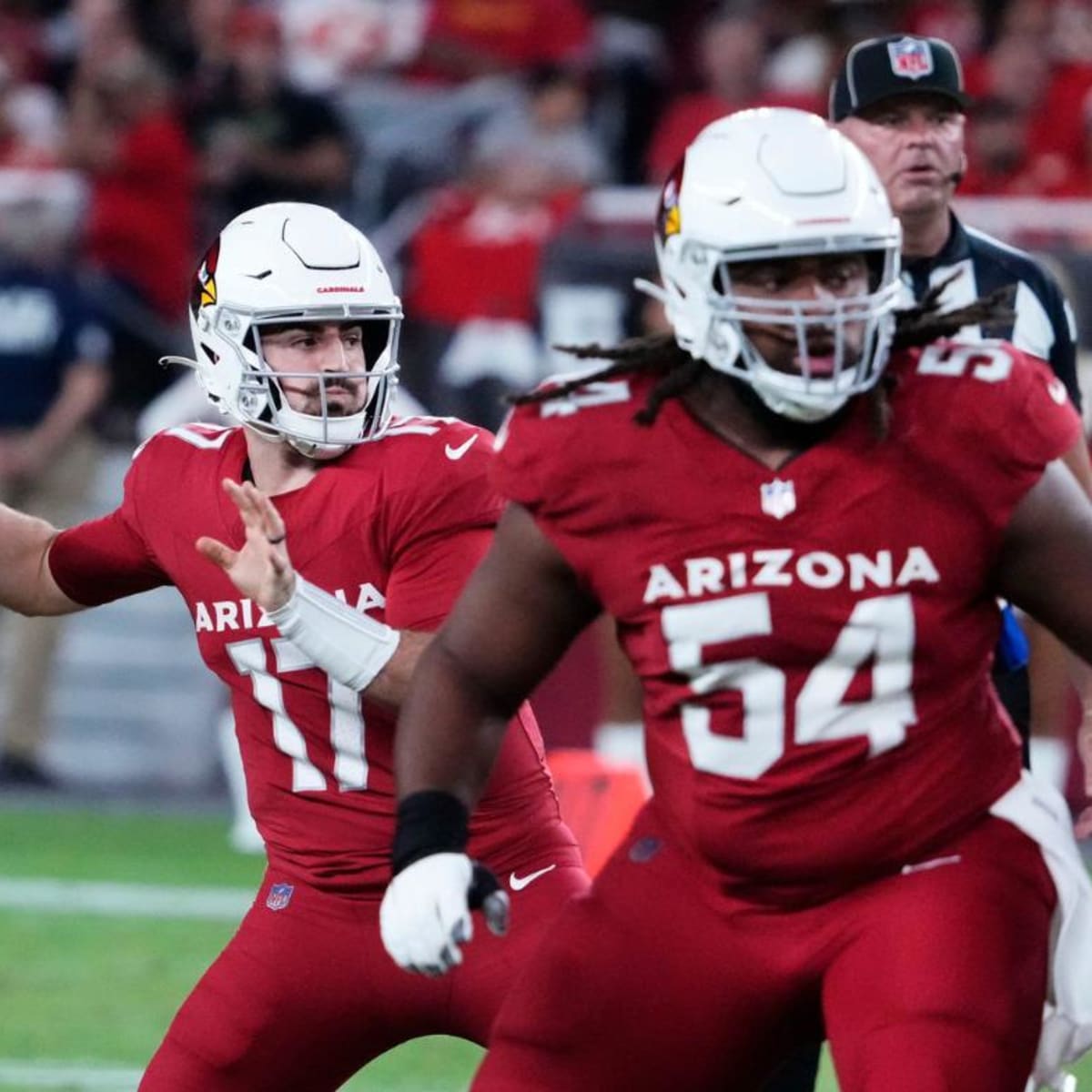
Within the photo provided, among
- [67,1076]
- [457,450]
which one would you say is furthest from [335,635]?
[67,1076]

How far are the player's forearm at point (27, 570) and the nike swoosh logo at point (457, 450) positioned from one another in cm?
69

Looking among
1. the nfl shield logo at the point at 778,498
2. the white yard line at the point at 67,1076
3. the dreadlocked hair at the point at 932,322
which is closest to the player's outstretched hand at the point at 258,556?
the nfl shield logo at the point at 778,498

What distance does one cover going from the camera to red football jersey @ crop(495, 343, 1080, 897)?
10.2 ft

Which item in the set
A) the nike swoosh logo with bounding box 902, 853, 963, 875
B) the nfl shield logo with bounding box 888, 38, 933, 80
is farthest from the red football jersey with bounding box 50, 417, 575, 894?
the nfl shield logo with bounding box 888, 38, 933, 80

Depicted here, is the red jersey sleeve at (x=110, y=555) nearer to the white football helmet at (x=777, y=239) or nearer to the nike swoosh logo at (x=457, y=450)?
the nike swoosh logo at (x=457, y=450)

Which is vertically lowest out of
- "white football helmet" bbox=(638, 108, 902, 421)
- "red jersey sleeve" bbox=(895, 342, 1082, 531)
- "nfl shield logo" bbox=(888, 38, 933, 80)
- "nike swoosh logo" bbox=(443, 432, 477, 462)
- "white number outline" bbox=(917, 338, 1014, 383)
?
"nike swoosh logo" bbox=(443, 432, 477, 462)

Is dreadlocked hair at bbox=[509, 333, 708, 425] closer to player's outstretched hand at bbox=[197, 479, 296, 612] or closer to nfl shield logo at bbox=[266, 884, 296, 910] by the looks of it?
player's outstretched hand at bbox=[197, 479, 296, 612]

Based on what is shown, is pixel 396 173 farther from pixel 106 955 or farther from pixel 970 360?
pixel 970 360

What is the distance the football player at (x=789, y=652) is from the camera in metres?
3.11

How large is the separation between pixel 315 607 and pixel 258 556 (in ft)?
0.36

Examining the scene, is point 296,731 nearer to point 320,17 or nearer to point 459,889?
point 459,889

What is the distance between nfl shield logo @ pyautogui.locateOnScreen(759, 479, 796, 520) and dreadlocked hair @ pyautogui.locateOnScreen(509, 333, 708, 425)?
0.55 ft

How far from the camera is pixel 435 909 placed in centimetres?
312

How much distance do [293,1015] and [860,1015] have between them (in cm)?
100
